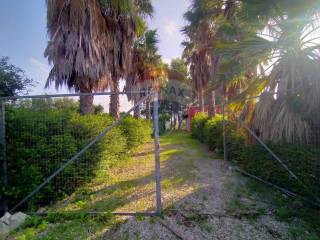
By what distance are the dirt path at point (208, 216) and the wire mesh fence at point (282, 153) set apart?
646 mm

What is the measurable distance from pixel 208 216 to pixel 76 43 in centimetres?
612

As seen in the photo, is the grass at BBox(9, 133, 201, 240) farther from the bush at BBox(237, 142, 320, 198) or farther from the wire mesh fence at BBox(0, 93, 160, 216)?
the bush at BBox(237, 142, 320, 198)

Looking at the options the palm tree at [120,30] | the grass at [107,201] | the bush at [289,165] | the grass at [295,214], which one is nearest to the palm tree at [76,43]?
the palm tree at [120,30]

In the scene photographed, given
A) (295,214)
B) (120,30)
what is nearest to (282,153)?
(295,214)

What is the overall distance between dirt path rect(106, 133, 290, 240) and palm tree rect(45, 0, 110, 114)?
4299 mm

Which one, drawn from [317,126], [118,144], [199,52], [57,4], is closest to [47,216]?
[118,144]

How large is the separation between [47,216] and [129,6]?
22.6 feet

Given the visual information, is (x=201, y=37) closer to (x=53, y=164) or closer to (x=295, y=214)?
(x=295, y=214)

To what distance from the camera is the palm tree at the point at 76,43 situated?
597 cm

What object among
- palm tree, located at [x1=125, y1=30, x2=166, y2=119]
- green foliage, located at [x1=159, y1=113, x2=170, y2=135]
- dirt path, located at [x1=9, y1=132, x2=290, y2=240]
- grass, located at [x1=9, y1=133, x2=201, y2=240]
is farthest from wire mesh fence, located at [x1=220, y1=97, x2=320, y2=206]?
green foliage, located at [x1=159, y1=113, x2=170, y2=135]

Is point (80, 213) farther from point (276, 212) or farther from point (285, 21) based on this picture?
point (285, 21)

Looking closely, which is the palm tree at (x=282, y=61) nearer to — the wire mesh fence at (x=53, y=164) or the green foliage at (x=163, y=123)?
the wire mesh fence at (x=53, y=164)

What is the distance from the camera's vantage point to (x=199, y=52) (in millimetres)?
12297

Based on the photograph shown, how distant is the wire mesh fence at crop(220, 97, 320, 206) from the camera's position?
3350 mm
